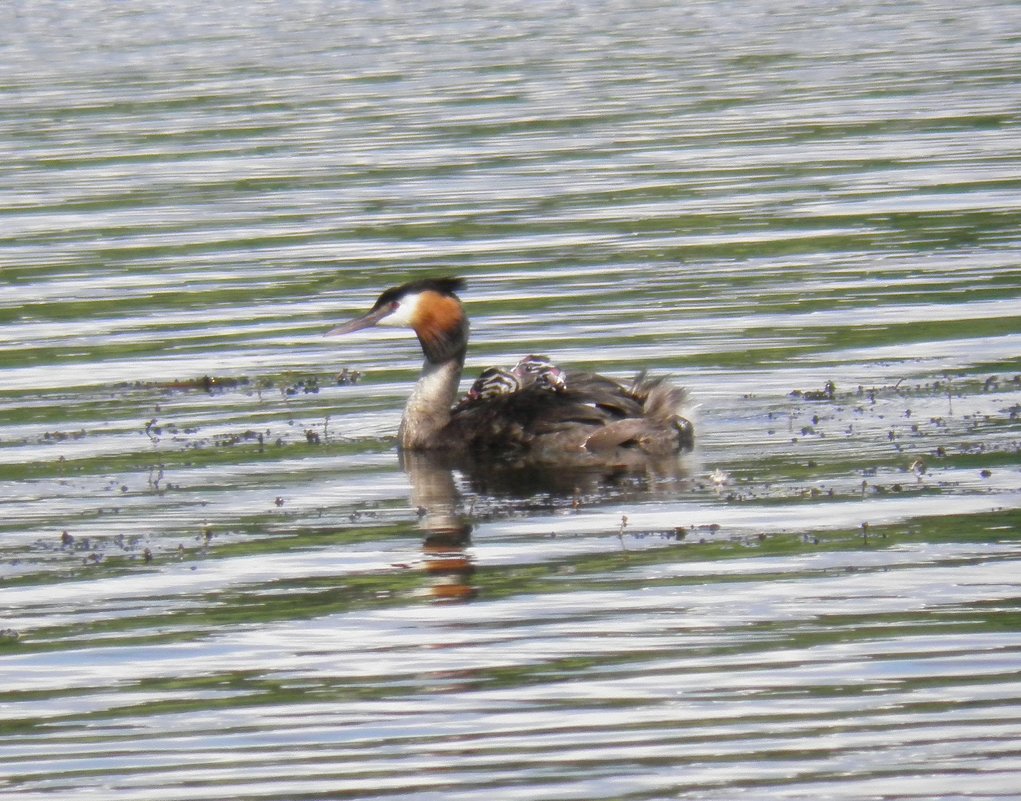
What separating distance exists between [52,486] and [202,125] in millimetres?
21468

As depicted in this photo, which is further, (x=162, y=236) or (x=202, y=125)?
(x=202, y=125)

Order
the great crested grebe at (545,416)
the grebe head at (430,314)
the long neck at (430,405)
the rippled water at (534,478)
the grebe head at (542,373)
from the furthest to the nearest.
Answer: the grebe head at (430,314)
the long neck at (430,405)
the grebe head at (542,373)
the great crested grebe at (545,416)
the rippled water at (534,478)

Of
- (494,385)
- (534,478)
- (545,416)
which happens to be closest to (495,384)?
(494,385)

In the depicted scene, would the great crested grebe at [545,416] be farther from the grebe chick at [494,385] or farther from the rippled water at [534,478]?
the rippled water at [534,478]

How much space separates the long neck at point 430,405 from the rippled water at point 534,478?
0.77ft

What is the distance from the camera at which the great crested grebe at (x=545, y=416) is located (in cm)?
1395

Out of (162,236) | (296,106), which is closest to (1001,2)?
(296,106)

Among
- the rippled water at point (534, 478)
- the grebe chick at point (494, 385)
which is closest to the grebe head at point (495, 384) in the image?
the grebe chick at point (494, 385)

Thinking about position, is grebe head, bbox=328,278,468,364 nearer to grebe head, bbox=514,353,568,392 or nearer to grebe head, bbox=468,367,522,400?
grebe head, bbox=468,367,522,400

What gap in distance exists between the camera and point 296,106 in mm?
36281

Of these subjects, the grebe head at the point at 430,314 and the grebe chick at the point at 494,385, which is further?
the grebe head at the point at 430,314

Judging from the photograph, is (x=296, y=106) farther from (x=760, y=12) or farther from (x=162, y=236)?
(x=760, y=12)

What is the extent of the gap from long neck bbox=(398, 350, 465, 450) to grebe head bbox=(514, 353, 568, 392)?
535mm

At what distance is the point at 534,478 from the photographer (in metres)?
13.6
